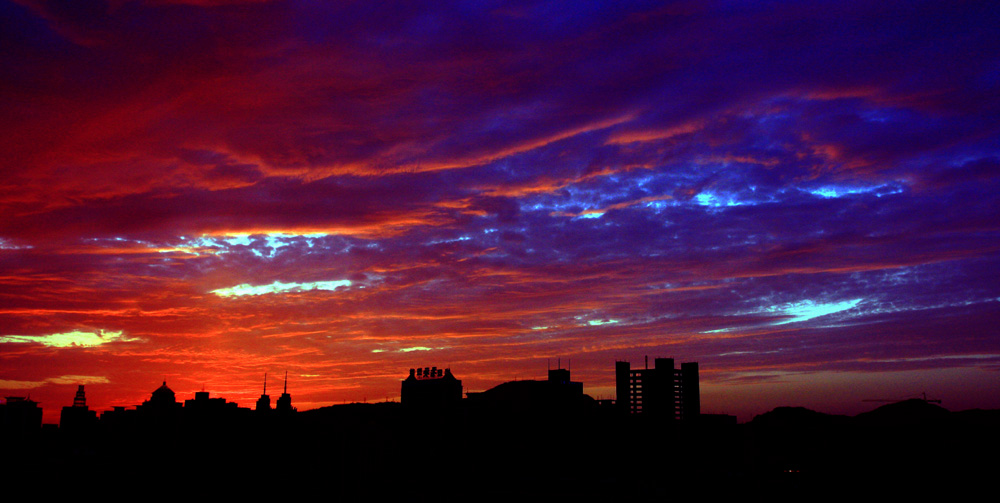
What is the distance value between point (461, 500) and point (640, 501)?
4833cm

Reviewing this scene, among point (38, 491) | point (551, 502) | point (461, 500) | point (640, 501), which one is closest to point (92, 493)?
point (38, 491)

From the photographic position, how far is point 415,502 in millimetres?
199375

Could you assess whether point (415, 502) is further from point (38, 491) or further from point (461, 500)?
point (38, 491)

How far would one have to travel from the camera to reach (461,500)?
655ft

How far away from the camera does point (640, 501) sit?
198250mm

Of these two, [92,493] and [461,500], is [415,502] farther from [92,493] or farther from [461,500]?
[92,493]

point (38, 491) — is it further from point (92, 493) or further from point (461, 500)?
point (461, 500)

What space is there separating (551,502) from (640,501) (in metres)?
24.4

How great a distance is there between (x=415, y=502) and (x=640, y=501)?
199 ft

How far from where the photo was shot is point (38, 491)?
197 m

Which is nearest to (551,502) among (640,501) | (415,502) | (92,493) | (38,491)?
(640,501)

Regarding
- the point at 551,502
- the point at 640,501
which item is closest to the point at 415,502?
the point at 551,502

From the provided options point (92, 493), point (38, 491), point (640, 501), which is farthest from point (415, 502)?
point (38, 491)

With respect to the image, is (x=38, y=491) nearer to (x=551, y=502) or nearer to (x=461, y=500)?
(x=461, y=500)
